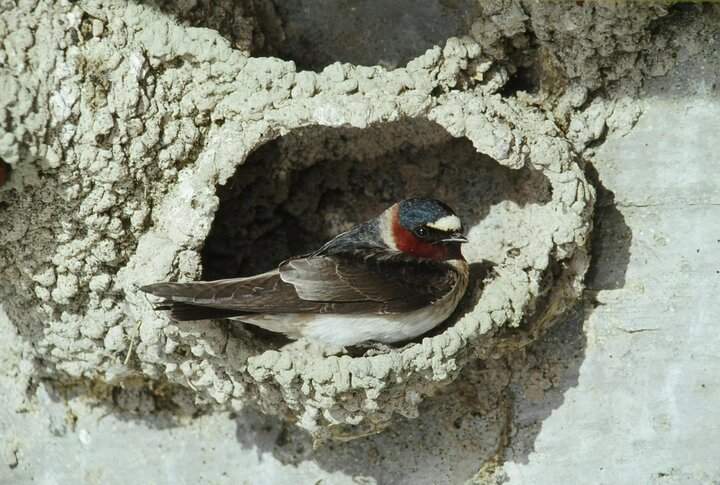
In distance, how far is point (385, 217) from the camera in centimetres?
419

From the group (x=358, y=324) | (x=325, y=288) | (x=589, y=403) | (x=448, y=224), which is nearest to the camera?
(x=325, y=288)

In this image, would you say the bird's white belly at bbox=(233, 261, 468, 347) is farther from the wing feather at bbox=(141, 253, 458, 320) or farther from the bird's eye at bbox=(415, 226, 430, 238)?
the bird's eye at bbox=(415, 226, 430, 238)

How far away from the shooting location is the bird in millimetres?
3561

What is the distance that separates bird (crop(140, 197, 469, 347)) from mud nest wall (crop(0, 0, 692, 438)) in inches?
6.4

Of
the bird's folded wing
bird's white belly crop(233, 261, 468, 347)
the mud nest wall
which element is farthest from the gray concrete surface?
the bird's folded wing

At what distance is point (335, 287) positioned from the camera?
12.3 ft

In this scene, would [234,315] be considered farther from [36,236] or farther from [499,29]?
[499,29]

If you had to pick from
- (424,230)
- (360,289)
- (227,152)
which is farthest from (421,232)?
(227,152)

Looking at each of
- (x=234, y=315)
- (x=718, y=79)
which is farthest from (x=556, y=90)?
(x=234, y=315)

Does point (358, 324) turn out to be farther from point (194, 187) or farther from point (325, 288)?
point (194, 187)

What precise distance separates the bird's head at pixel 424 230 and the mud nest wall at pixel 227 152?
0.72 ft

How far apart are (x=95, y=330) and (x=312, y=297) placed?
91cm

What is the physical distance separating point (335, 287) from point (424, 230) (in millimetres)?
474

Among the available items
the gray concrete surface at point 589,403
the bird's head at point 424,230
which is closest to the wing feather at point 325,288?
the bird's head at point 424,230
